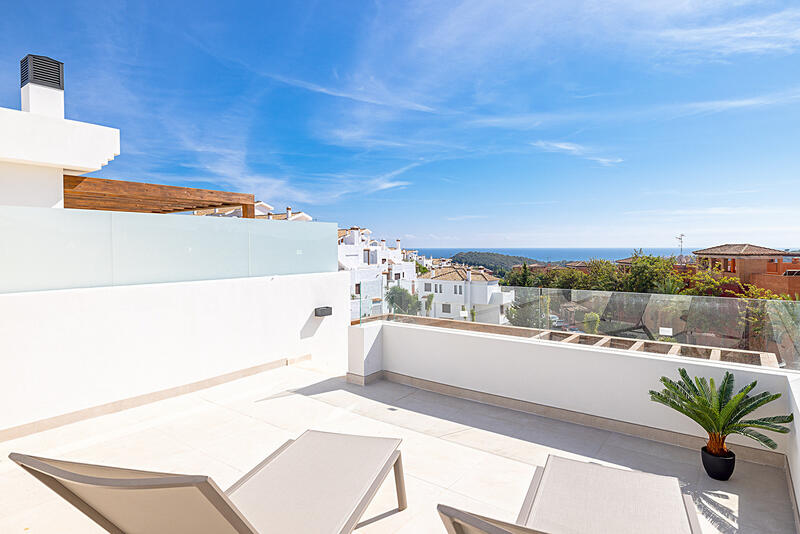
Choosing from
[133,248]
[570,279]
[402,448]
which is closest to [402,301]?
[402,448]

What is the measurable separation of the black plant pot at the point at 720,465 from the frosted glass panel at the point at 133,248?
6.02 m

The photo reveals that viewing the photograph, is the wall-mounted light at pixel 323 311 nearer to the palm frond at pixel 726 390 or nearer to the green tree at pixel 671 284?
the palm frond at pixel 726 390

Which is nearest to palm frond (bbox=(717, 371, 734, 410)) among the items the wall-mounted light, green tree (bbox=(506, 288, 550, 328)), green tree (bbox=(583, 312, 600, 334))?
green tree (bbox=(583, 312, 600, 334))

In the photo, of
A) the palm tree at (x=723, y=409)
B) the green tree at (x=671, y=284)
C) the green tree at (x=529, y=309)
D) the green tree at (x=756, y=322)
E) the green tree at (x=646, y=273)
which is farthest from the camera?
the green tree at (x=646, y=273)

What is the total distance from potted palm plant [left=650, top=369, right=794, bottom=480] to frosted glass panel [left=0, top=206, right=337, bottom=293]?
582cm

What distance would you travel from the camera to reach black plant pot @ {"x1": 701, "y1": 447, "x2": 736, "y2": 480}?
10.5 feet

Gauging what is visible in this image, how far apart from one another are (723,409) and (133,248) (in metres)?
6.34

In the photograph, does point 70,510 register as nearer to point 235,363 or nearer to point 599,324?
point 235,363

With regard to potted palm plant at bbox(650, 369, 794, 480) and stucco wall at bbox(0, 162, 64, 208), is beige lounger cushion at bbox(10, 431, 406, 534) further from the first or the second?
stucco wall at bbox(0, 162, 64, 208)

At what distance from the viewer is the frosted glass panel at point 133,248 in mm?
4383

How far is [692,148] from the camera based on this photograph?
54.2 metres

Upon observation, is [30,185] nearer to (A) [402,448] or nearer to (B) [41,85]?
(B) [41,85]

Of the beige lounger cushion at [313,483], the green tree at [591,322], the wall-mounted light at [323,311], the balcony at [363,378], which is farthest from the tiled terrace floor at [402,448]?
the wall-mounted light at [323,311]

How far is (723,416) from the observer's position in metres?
3.22
